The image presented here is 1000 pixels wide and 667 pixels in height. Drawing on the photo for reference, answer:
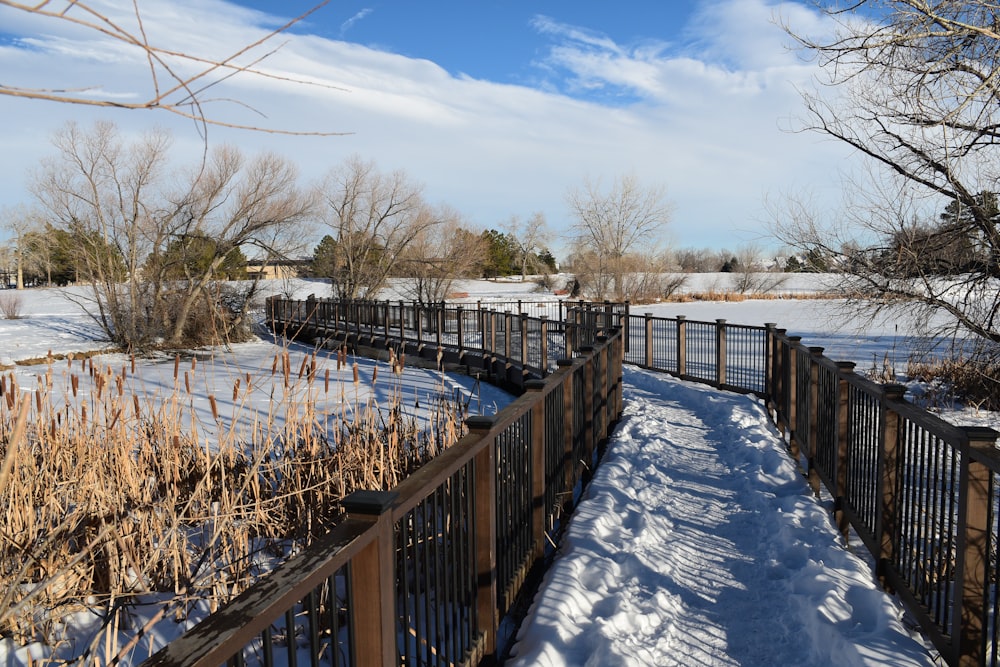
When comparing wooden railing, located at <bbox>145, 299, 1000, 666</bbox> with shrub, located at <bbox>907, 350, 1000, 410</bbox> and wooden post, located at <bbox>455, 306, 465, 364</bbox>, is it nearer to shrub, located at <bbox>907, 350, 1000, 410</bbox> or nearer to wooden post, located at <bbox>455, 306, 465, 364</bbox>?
shrub, located at <bbox>907, 350, 1000, 410</bbox>

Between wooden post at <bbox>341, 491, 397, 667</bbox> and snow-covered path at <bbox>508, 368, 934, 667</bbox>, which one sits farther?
snow-covered path at <bbox>508, 368, 934, 667</bbox>

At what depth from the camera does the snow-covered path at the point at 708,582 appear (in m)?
3.33

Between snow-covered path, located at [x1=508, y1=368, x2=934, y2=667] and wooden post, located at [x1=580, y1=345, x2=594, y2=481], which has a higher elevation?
wooden post, located at [x1=580, y1=345, x2=594, y2=481]

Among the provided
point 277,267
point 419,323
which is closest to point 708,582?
point 419,323

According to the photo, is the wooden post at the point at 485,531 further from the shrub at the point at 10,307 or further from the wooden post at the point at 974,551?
the shrub at the point at 10,307

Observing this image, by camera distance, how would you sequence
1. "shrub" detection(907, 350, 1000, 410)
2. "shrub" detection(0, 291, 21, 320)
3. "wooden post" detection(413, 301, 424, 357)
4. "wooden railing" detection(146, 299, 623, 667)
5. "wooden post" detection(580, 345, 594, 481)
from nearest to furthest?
"wooden railing" detection(146, 299, 623, 667)
"wooden post" detection(580, 345, 594, 481)
"shrub" detection(907, 350, 1000, 410)
"wooden post" detection(413, 301, 424, 357)
"shrub" detection(0, 291, 21, 320)

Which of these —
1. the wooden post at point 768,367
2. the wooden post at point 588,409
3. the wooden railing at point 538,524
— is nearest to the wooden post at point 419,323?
the wooden post at point 768,367

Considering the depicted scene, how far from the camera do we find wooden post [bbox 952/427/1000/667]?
9.45 feet

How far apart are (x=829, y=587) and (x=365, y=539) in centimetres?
A: 304

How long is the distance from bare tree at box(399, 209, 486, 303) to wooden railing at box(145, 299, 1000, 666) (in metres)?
30.2

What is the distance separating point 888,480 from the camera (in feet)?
13.0

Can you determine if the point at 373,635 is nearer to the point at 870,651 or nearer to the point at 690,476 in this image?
the point at 870,651

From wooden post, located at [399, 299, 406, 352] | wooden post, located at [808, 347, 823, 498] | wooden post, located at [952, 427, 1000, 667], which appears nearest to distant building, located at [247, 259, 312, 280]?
wooden post, located at [399, 299, 406, 352]

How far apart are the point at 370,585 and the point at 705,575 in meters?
2.99
